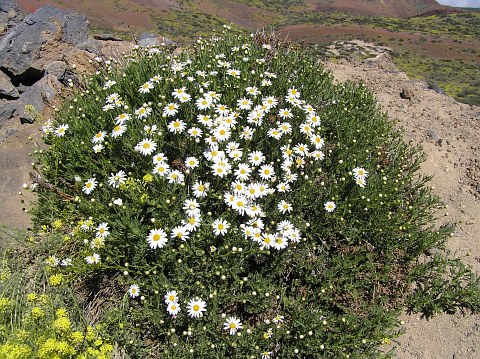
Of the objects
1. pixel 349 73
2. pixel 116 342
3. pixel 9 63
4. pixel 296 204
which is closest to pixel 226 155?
pixel 296 204

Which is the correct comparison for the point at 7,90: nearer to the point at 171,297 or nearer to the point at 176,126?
the point at 176,126

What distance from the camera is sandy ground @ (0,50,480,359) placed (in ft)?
13.0

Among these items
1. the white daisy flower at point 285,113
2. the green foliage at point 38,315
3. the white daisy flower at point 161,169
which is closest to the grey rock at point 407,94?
the white daisy flower at point 285,113

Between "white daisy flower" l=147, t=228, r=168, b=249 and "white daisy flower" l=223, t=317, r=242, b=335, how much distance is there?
0.90m

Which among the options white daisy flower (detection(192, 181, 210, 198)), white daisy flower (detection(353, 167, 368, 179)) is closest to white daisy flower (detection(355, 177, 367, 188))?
white daisy flower (detection(353, 167, 368, 179))

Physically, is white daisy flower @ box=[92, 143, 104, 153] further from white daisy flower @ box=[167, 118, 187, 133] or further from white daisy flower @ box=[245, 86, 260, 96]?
white daisy flower @ box=[245, 86, 260, 96]

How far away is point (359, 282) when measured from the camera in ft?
12.7

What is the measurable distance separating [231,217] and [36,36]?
26.0 ft

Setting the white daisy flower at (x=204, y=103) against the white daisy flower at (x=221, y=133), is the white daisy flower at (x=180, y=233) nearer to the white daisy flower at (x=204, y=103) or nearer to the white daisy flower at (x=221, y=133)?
the white daisy flower at (x=221, y=133)

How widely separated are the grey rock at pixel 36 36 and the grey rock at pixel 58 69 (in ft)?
2.84

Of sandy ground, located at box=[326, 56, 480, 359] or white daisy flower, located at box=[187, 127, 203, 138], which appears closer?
sandy ground, located at box=[326, 56, 480, 359]

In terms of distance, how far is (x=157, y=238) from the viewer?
140 inches

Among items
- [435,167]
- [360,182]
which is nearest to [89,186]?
[360,182]

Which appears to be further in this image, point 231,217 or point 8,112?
point 8,112
